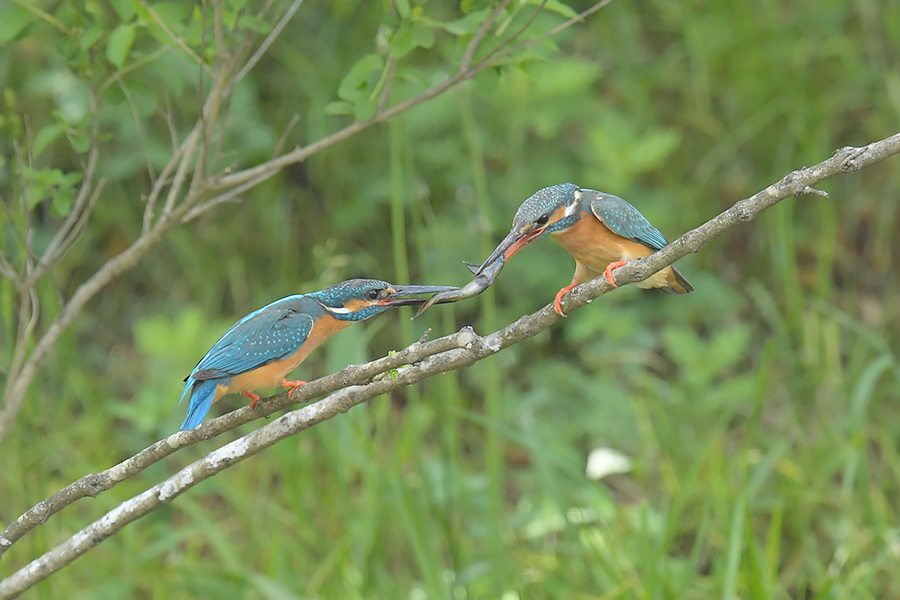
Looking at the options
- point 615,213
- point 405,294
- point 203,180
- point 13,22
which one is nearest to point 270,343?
point 405,294

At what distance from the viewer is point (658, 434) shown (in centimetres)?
431

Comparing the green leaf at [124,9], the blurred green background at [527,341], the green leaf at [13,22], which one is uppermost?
the green leaf at [13,22]

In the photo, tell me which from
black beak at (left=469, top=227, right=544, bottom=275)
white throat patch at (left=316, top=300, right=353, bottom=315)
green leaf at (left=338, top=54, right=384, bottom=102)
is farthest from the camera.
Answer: green leaf at (left=338, top=54, right=384, bottom=102)

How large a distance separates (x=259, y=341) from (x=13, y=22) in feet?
3.57

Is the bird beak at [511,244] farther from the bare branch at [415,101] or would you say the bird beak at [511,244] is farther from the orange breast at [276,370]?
the bare branch at [415,101]

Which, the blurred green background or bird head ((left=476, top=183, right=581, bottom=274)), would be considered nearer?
bird head ((left=476, top=183, right=581, bottom=274))

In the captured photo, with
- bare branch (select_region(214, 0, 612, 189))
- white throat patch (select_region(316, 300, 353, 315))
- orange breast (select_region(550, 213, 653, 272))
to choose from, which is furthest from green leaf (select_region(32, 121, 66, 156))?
orange breast (select_region(550, 213, 653, 272))

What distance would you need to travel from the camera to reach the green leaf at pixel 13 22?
2.40 m

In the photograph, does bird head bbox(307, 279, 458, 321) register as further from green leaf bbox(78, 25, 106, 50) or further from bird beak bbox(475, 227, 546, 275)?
green leaf bbox(78, 25, 106, 50)

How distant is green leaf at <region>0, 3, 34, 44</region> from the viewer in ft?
7.88

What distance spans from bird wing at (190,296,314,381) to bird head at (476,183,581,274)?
55cm

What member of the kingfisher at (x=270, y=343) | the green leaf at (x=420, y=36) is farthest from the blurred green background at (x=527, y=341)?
the kingfisher at (x=270, y=343)

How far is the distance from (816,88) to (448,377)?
3.22 m

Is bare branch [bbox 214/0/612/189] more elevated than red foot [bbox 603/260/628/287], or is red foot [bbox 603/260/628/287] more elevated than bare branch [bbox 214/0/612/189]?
bare branch [bbox 214/0/612/189]
